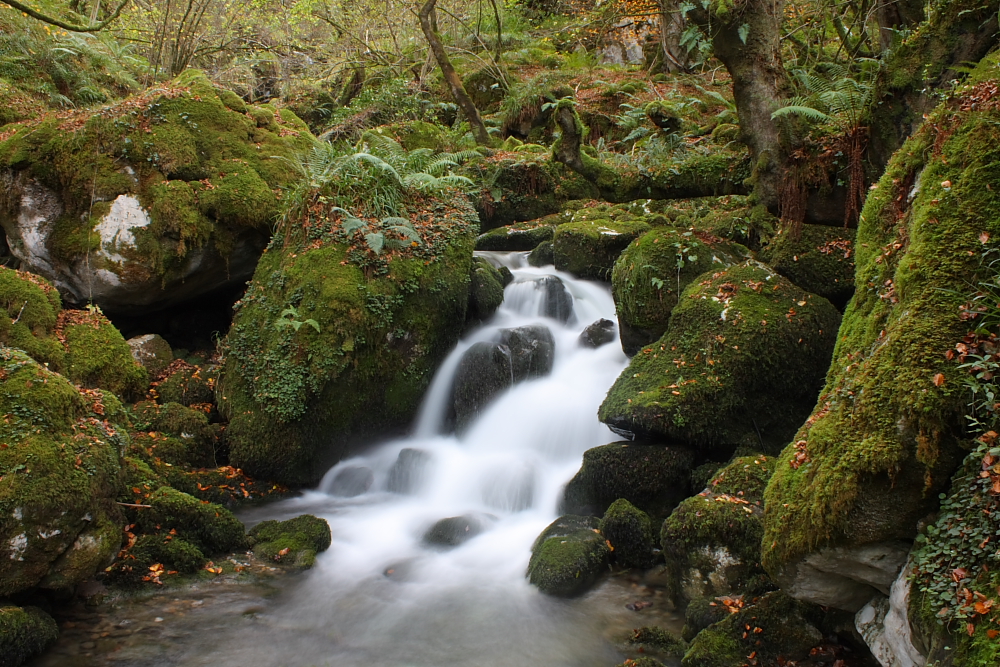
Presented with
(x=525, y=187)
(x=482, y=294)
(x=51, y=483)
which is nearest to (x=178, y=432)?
(x=51, y=483)

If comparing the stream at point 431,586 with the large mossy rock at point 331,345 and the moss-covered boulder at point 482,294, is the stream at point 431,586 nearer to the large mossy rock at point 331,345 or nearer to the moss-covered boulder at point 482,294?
the large mossy rock at point 331,345

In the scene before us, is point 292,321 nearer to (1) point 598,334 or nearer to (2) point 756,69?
(1) point 598,334

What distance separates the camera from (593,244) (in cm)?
1041

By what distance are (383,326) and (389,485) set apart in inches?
81.0

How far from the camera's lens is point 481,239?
12.7m

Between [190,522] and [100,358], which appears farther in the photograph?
[100,358]

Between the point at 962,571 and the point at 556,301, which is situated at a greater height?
the point at 556,301

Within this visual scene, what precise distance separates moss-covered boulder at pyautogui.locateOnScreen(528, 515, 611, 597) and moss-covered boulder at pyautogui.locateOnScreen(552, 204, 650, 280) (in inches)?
206

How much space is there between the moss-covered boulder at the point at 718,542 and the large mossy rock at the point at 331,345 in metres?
4.49

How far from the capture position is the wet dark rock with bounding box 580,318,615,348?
895 cm

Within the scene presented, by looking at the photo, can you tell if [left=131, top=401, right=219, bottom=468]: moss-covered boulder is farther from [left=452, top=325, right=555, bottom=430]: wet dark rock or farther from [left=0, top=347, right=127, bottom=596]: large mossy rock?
[left=452, top=325, right=555, bottom=430]: wet dark rock

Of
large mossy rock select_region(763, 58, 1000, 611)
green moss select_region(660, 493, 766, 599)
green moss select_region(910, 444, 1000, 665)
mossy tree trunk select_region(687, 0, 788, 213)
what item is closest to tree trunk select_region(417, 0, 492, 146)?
mossy tree trunk select_region(687, 0, 788, 213)

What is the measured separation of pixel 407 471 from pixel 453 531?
1.46 m

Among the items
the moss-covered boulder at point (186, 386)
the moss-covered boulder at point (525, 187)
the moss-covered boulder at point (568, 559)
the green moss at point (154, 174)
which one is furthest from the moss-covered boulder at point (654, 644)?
the moss-covered boulder at point (525, 187)
